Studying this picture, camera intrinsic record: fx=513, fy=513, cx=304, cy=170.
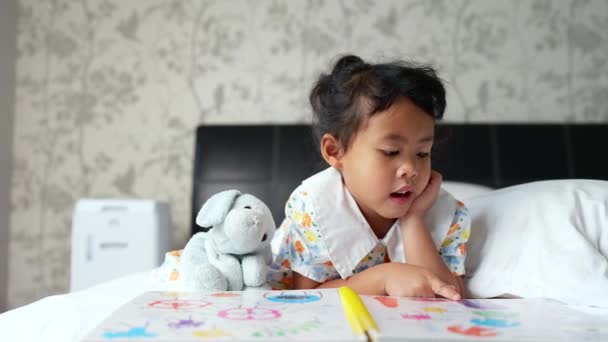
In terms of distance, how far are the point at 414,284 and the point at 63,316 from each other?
57cm

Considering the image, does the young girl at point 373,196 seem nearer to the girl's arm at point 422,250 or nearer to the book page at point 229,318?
the girl's arm at point 422,250

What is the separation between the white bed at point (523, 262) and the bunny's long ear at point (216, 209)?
7.5 inches

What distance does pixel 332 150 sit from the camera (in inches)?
45.1

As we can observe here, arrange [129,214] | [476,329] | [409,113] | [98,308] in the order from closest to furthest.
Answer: [476,329] < [98,308] < [409,113] < [129,214]

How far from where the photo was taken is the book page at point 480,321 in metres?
0.54

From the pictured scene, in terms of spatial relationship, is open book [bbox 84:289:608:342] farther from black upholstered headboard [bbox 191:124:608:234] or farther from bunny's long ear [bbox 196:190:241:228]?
black upholstered headboard [bbox 191:124:608:234]

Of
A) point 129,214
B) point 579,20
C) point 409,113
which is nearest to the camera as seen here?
point 409,113

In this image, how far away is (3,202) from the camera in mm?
2400

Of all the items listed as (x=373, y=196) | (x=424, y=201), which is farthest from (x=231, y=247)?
(x=424, y=201)

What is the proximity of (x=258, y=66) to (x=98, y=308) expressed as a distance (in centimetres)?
167

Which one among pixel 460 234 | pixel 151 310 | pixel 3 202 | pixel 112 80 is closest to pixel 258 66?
pixel 112 80

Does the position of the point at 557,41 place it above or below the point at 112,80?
above

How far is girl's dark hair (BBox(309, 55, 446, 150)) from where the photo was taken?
101 cm

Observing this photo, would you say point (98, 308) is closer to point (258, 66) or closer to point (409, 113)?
point (409, 113)
